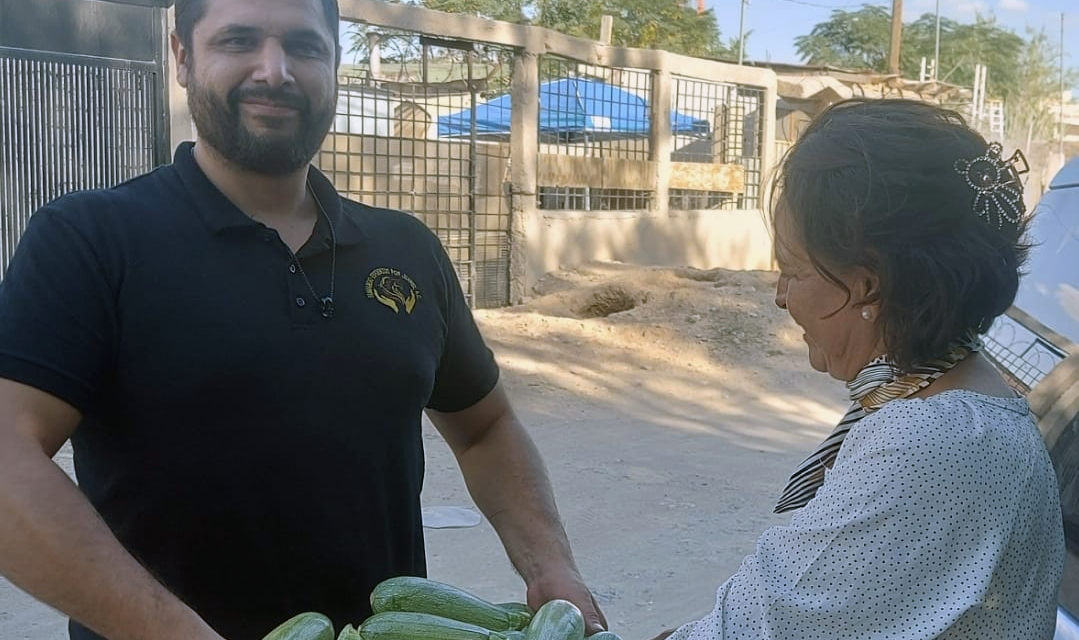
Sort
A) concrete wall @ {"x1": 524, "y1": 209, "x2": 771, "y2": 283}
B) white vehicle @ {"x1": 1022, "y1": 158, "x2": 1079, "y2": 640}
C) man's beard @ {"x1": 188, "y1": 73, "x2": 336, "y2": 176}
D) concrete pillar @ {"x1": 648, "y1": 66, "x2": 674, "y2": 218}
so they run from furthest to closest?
1. concrete pillar @ {"x1": 648, "y1": 66, "x2": 674, "y2": 218}
2. concrete wall @ {"x1": 524, "y1": 209, "x2": 771, "y2": 283}
3. white vehicle @ {"x1": 1022, "y1": 158, "x2": 1079, "y2": 640}
4. man's beard @ {"x1": 188, "y1": 73, "x2": 336, "y2": 176}

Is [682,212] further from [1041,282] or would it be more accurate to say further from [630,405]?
[1041,282]

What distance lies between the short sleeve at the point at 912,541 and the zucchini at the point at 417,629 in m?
0.51

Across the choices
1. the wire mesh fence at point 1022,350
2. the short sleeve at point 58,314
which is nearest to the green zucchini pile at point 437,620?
the short sleeve at point 58,314

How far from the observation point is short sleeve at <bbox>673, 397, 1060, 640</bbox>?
1.51 m

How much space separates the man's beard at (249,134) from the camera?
2281mm

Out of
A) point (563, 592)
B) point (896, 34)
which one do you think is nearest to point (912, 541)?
point (563, 592)

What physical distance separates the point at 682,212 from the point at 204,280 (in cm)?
1499

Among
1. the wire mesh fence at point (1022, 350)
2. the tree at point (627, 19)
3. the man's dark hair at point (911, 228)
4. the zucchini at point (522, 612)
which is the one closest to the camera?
the man's dark hair at point (911, 228)

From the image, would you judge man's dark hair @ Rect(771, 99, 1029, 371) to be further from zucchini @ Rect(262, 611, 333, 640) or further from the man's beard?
the man's beard

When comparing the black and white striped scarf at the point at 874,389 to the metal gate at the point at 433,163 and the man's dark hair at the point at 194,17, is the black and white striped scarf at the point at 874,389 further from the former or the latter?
the metal gate at the point at 433,163

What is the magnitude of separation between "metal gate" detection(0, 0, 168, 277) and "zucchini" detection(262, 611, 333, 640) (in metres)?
8.49

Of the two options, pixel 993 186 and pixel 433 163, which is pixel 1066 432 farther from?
pixel 433 163

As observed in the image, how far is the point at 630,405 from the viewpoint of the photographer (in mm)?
9891

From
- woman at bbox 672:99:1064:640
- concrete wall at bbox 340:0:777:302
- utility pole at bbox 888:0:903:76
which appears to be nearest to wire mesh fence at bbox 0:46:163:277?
concrete wall at bbox 340:0:777:302
